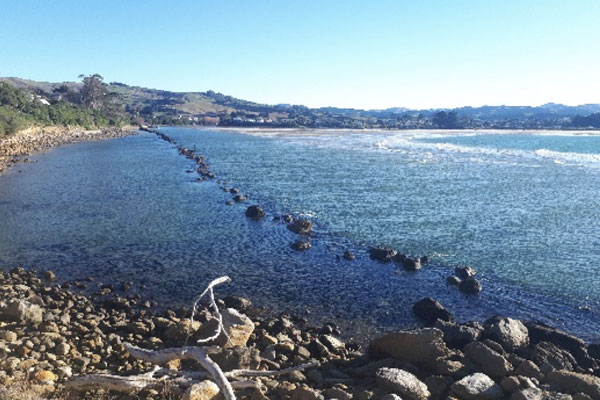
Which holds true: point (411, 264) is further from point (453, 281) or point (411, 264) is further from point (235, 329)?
point (235, 329)

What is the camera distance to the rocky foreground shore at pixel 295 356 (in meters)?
10.6

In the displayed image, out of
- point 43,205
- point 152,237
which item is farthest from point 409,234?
point 43,205

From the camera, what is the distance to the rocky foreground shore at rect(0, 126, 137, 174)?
63022mm

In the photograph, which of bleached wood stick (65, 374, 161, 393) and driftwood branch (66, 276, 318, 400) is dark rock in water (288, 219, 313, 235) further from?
bleached wood stick (65, 374, 161, 393)

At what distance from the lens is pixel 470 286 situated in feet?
69.2

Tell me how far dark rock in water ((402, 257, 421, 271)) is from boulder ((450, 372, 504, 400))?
12.6m

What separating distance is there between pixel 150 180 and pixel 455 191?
106 feet

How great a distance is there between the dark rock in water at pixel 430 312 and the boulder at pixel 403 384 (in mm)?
6805

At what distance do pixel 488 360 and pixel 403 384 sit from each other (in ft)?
10.3

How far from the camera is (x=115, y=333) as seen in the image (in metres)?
15.2

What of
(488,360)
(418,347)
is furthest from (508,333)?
(418,347)

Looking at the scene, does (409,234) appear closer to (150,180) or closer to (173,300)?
(173,300)

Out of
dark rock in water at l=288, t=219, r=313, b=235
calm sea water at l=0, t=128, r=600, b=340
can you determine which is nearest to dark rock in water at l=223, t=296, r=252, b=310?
calm sea water at l=0, t=128, r=600, b=340

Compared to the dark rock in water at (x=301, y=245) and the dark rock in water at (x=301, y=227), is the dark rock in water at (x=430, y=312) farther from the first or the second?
the dark rock in water at (x=301, y=227)
